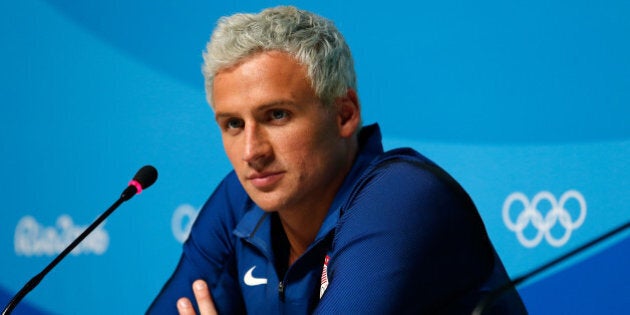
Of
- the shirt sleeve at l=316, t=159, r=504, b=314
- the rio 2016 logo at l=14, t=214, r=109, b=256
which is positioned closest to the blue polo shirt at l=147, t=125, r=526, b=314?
the shirt sleeve at l=316, t=159, r=504, b=314

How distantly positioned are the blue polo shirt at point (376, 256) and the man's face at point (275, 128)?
3.5 inches

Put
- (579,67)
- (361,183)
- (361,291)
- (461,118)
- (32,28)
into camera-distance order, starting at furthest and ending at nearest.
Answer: (32,28), (461,118), (579,67), (361,183), (361,291)

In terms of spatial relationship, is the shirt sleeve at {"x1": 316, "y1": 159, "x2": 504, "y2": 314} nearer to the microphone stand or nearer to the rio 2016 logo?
the microphone stand

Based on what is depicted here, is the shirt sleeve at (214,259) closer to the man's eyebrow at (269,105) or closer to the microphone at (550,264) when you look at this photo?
the man's eyebrow at (269,105)

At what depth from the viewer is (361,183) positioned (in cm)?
157

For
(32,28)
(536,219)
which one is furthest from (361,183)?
(32,28)

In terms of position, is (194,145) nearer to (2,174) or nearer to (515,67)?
(2,174)

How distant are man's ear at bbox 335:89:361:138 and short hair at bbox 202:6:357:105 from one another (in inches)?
0.9

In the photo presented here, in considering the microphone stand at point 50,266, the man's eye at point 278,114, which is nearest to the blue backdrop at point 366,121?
the man's eye at point 278,114

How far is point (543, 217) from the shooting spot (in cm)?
213

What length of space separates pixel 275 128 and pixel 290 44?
156mm

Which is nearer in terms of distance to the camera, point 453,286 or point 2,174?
point 453,286

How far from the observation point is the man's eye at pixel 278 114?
1619 millimetres

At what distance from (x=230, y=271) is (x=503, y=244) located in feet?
2.41
